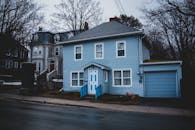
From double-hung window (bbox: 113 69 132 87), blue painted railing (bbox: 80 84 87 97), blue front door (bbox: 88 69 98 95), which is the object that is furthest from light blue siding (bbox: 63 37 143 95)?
blue painted railing (bbox: 80 84 87 97)

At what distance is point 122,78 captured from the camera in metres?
21.4

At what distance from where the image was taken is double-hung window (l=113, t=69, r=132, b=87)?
2111 centimetres

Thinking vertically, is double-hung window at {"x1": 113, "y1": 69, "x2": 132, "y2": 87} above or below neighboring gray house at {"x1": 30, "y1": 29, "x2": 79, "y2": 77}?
below

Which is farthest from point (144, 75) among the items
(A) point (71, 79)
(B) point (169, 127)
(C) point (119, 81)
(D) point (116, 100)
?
(B) point (169, 127)

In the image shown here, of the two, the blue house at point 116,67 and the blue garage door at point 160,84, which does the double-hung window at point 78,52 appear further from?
the blue garage door at point 160,84

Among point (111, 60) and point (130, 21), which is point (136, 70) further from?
point (130, 21)

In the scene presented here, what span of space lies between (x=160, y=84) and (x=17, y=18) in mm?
21456

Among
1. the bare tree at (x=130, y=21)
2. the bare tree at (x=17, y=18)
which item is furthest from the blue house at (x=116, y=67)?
the bare tree at (x=130, y=21)

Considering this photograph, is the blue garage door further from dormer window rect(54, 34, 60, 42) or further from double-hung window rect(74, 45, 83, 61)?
dormer window rect(54, 34, 60, 42)

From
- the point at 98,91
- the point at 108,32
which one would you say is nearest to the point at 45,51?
the point at 108,32

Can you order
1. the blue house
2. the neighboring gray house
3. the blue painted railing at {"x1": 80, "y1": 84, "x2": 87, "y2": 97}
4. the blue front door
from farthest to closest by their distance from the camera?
1. the neighboring gray house
2. the blue front door
3. the blue painted railing at {"x1": 80, "y1": 84, "x2": 87, "y2": 97}
4. the blue house

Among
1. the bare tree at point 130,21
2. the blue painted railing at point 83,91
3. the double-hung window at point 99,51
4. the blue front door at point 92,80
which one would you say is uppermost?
the bare tree at point 130,21

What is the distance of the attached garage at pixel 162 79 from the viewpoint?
19.5 m

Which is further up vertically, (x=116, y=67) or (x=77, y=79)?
(x=116, y=67)
